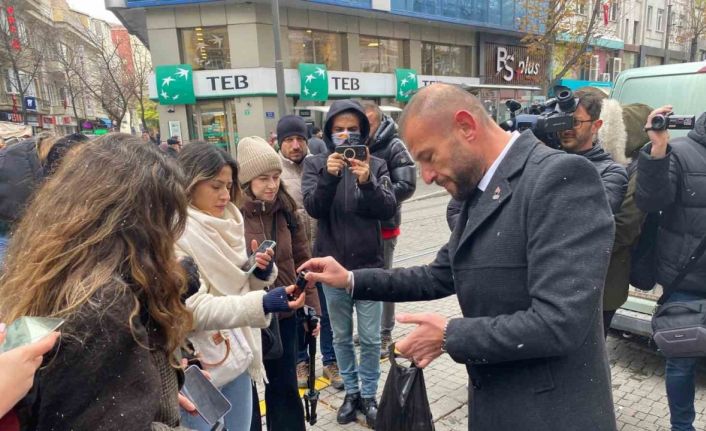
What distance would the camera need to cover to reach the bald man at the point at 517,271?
136 centimetres

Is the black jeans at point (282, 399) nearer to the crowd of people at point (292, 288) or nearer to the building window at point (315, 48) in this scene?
the crowd of people at point (292, 288)

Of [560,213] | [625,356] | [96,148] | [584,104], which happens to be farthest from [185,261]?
[625,356]

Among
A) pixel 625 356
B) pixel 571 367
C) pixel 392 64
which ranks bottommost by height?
pixel 625 356

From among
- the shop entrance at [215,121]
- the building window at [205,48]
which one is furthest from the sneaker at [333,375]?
the building window at [205,48]

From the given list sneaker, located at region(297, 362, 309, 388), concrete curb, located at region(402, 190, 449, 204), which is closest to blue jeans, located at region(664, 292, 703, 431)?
sneaker, located at region(297, 362, 309, 388)

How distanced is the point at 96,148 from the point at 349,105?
93.8 inches

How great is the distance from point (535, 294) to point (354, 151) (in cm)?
194

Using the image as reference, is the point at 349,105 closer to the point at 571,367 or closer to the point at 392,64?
the point at 571,367

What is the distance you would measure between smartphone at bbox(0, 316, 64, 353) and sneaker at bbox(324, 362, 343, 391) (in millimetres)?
3098

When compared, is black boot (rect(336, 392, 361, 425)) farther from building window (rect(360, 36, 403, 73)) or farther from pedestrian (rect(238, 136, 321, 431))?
building window (rect(360, 36, 403, 73))

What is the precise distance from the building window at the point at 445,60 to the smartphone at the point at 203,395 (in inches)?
875

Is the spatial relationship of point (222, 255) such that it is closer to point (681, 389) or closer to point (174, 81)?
point (681, 389)

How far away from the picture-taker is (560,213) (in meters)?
1.37

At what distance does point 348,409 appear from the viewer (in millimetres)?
3404
